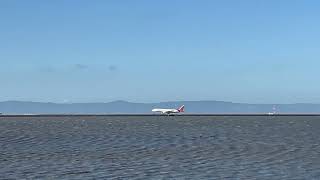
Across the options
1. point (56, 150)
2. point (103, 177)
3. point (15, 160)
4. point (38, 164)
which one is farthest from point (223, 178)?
point (56, 150)

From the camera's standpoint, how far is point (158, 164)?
78562 mm

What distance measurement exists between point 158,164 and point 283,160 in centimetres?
1849

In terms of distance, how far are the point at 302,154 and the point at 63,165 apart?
40.3 m

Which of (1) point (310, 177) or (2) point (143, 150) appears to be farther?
(2) point (143, 150)

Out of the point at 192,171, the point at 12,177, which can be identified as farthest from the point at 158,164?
the point at 12,177

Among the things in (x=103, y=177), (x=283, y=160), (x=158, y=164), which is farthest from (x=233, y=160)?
(x=103, y=177)

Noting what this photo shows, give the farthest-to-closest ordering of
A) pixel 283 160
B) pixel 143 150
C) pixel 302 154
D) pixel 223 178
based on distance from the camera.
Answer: pixel 143 150 < pixel 302 154 < pixel 283 160 < pixel 223 178

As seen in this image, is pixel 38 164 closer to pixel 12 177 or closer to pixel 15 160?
pixel 15 160

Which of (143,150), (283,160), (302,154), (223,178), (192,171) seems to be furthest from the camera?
(143,150)

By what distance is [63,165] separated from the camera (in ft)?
254

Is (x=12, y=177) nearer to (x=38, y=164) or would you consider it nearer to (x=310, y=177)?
(x=38, y=164)

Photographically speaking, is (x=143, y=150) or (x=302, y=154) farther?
(x=143, y=150)

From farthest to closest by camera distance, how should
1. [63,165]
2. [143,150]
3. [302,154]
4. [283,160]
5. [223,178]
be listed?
[143,150], [302,154], [283,160], [63,165], [223,178]

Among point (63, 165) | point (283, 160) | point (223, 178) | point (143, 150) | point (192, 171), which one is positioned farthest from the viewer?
point (143, 150)
